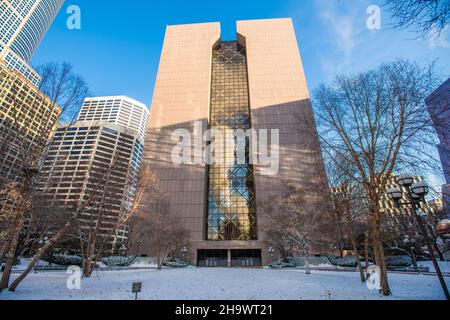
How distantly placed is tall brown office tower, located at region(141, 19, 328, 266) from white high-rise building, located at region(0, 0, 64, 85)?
69.9m

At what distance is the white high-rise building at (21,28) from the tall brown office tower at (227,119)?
69852 millimetres

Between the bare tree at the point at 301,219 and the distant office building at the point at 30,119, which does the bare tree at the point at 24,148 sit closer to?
the distant office building at the point at 30,119

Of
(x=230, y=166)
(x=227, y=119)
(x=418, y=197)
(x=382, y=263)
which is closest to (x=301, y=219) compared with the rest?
(x=382, y=263)

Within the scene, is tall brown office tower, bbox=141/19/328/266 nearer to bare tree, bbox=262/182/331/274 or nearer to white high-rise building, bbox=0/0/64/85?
bare tree, bbox=262/182/331/274

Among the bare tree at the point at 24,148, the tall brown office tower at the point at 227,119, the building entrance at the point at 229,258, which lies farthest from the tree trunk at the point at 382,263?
the building entrance at the point at 229,258

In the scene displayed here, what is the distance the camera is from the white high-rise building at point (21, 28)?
303 ft

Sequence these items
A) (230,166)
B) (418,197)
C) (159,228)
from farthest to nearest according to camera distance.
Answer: (230,166) → (159,228) → (418,197)

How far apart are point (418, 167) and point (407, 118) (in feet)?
7.23

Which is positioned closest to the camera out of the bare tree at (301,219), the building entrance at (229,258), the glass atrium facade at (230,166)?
the bare tree at (301,219)

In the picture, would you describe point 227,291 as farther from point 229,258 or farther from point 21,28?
point 21,28

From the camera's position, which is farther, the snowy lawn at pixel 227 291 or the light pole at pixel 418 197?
the snowy lawn at pixel 227 291

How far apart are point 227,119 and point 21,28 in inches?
4585

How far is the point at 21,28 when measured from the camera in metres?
100
